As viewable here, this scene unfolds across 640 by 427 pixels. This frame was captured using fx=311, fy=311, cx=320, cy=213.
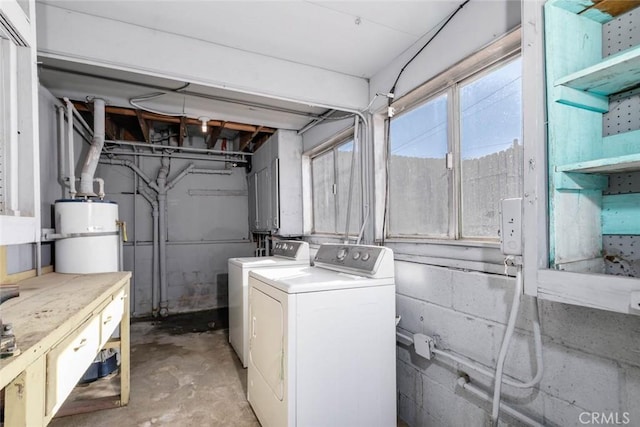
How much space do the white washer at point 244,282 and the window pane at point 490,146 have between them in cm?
154

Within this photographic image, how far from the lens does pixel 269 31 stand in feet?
6.30

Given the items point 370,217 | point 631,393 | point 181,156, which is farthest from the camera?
point 181,156

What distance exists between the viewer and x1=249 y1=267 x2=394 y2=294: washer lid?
5.13ft

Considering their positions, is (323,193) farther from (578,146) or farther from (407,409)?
(578,146)

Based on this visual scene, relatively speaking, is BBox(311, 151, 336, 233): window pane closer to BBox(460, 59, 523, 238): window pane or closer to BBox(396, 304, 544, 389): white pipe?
BBox(460, 59, 523, 238): window pane

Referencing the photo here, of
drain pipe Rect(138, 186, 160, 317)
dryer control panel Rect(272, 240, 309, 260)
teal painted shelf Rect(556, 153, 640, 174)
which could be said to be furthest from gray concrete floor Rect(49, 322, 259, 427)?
teal painted shelf Rect(556, 153, 640, 174)

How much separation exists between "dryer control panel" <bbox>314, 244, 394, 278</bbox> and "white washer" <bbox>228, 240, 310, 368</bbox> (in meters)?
0.58

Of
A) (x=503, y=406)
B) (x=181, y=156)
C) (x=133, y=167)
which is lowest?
(x=503, y=406)

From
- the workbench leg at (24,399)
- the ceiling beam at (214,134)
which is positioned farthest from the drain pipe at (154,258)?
the workbench leg at (24,399)

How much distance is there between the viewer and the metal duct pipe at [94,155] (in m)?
2.71

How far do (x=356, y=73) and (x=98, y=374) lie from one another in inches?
124

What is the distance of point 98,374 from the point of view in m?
2.49

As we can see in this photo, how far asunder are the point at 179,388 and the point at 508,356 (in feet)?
7.53

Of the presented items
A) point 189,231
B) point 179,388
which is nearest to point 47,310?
point 179,388
